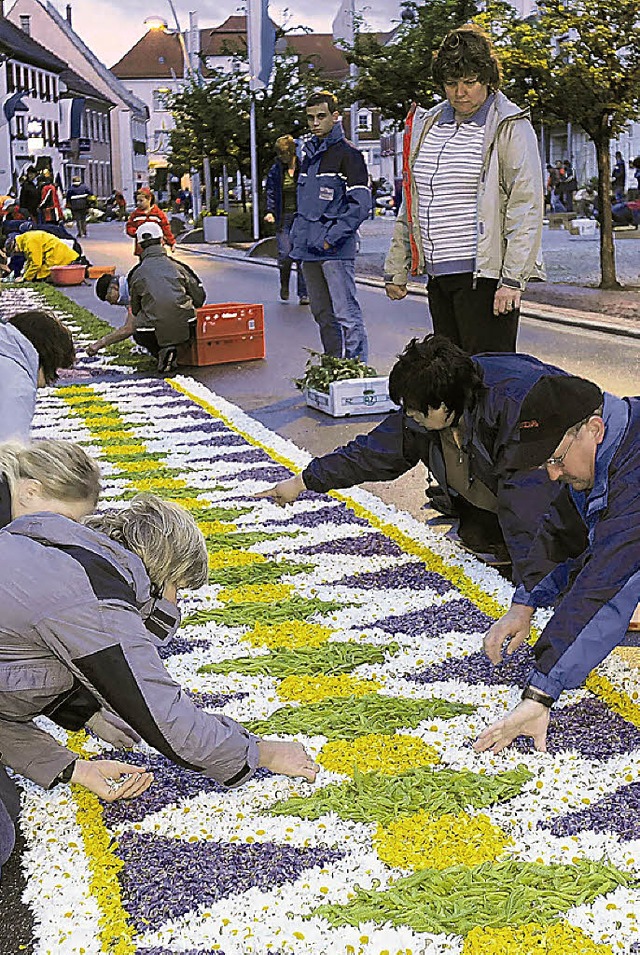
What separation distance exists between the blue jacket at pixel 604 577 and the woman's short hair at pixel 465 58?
8.16 ft

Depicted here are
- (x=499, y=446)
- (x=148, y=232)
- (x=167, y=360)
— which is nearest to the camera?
(x=499, y=446)

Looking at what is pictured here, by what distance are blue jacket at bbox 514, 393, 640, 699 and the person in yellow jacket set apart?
17.1 metres

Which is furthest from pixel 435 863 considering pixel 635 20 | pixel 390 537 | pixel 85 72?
pixel 85 72

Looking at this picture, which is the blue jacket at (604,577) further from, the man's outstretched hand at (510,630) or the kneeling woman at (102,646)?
the kneeling woman at (102,646)

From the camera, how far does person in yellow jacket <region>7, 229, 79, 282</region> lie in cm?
1928

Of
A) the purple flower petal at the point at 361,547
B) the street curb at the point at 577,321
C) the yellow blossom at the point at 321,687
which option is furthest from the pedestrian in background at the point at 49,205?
the yellow blossom at the point at 321,687

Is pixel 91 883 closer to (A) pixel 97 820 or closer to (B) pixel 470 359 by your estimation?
(A) pixel 97 820

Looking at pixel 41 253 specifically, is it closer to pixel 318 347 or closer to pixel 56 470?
pixel 318 347

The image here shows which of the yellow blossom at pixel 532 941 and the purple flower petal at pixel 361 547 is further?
the purple flower petal at pixel 361 547

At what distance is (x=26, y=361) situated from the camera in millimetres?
4363

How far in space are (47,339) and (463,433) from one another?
169cm

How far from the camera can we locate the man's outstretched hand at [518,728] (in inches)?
117

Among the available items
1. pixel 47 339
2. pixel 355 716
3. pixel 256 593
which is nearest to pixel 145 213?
pixel 47 339

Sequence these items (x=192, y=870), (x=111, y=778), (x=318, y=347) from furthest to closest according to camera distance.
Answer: (x=318, y=347) < (x=111, y=778) < (x=192, y=870)
